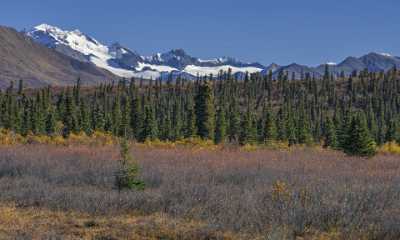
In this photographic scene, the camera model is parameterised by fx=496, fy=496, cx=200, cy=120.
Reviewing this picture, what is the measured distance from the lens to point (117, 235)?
895 centimetres

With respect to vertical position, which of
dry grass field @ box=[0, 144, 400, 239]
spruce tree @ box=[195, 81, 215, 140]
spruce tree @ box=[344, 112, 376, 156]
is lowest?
dry grass field @ box=[0, 144, 400, 239]

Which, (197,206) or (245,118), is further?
(245,118)

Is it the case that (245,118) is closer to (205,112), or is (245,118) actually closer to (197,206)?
(205,112)

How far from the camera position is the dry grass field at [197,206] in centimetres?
910

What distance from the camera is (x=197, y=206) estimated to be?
1111cm

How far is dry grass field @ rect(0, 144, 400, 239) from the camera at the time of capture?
→ 9102mm

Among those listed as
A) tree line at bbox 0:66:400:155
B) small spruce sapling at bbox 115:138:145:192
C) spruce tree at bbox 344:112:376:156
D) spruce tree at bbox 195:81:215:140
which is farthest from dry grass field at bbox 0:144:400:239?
spruce tree at bbox 195:81:215:140

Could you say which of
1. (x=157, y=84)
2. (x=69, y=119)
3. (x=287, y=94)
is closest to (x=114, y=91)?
(x=157, y=84)

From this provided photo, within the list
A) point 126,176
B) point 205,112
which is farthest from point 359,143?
point 205,112

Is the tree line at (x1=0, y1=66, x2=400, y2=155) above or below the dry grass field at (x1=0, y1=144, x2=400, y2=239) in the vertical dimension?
above

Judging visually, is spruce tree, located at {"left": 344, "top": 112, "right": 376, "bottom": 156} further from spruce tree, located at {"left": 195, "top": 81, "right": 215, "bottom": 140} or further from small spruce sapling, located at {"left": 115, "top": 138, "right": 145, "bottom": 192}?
spruce tree, located at {"left": 195, "top": 81, "right": 215, "bottom": 140}

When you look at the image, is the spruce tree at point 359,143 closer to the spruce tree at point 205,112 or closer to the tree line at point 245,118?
the tree line at point 245,118

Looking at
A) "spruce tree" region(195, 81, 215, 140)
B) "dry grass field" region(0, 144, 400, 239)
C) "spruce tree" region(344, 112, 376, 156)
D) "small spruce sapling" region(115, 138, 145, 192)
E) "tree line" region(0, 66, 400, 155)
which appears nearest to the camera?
"dry grass field" region(0, 144, 400, 239)

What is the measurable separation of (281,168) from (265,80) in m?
110
